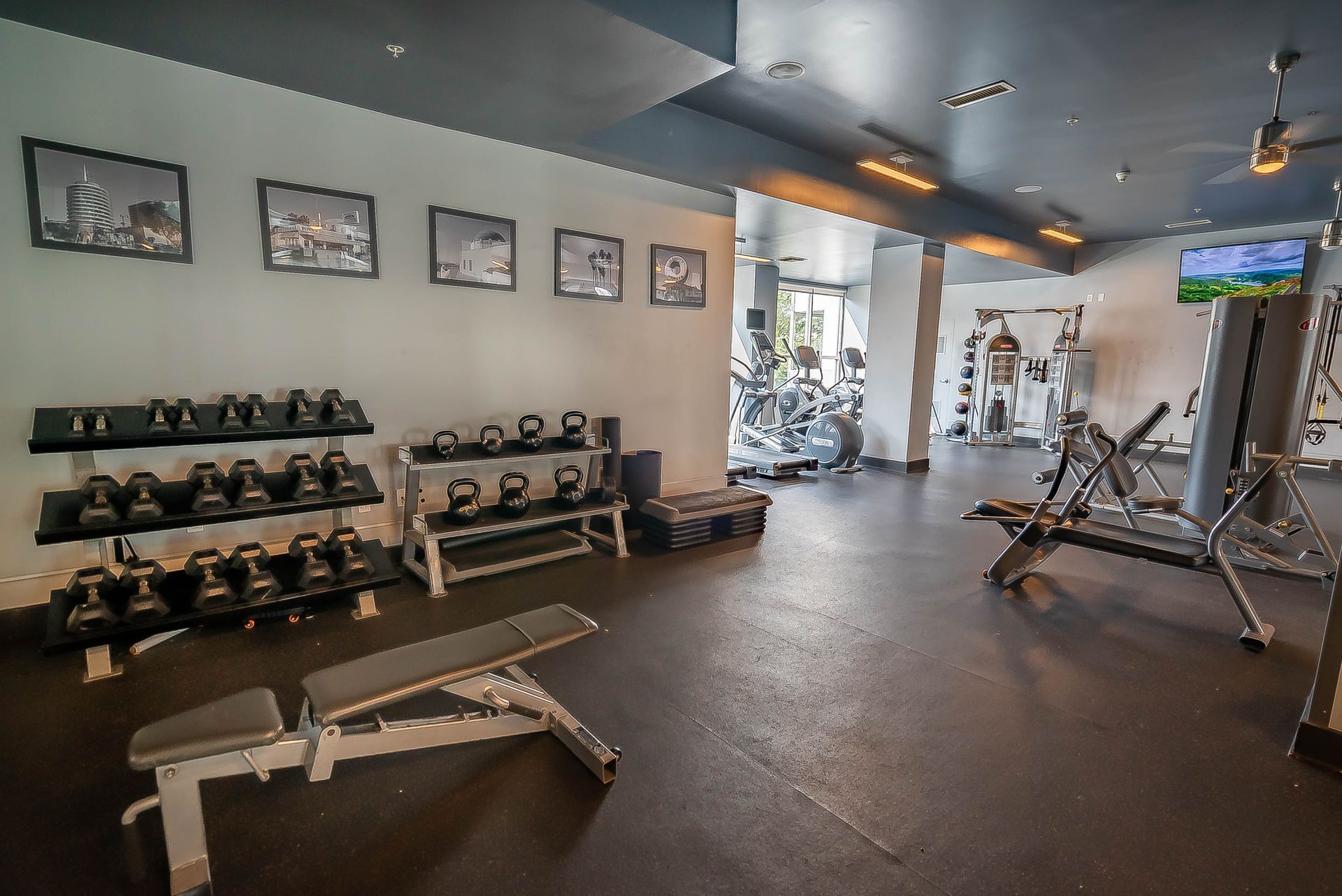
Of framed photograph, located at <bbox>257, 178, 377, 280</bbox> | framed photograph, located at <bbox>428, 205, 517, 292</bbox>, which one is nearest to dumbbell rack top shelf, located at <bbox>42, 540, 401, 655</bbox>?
framed photograph, located at <bbox>257, 178, 377, 280</bbox>

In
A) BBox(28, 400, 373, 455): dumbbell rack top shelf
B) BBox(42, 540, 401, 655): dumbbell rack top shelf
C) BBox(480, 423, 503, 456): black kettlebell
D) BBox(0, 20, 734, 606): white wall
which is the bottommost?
BBox(42, 540, 401, 655): dumbbell rack top shelf

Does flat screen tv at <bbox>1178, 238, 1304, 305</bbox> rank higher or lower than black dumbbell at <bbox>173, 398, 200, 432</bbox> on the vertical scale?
higher

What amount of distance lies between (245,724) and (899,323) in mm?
6762

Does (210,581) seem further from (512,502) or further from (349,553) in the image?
(512,502)

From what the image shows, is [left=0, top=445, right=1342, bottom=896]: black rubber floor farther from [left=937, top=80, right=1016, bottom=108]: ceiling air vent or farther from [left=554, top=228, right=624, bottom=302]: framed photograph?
[left=937, top=80, right=1016, bottom=108]: ceiling air vent

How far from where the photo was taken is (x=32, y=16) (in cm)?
247

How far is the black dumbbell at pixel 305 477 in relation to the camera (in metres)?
2.86

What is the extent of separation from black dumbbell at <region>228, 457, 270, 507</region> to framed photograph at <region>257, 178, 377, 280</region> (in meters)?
1.07

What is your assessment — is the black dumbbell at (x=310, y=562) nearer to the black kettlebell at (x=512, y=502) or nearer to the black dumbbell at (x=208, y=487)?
the black dumbbell at (x=208, y=487)

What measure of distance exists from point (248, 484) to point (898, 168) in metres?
5.29

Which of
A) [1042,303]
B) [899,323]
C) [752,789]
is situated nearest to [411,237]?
[752,789]

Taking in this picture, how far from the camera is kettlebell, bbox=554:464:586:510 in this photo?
149 inches

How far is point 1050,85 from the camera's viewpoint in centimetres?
353

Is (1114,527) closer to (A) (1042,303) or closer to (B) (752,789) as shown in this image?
(B) (752,789)
